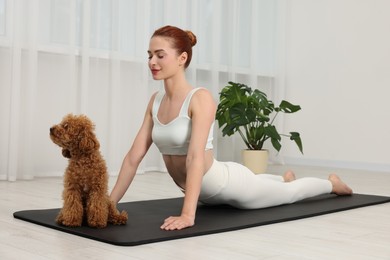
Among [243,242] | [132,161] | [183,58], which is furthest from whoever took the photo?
[132,161]

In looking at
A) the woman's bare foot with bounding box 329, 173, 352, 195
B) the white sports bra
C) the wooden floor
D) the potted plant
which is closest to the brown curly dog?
the wooden floor

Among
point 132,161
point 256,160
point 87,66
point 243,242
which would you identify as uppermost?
point 87,66

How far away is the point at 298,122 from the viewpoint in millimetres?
5836

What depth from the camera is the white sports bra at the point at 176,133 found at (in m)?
2.28

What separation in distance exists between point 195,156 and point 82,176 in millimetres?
427

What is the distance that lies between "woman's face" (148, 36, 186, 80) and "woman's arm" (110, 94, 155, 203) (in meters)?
0.24

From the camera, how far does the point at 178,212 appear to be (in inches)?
98.7

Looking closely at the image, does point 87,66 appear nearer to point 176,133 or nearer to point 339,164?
point 176,133

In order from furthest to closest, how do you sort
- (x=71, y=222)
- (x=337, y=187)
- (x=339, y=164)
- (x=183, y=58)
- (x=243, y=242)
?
(x=339, y=164)
(x=337, y=187)
(x=183, y=58)
(x=71, y=222)
(x=243, y=242)

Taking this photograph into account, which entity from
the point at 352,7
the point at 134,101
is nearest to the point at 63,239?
the point at 134,101

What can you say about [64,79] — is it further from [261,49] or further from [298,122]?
[298,122]

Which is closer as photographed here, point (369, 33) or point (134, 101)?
point (134, 101)

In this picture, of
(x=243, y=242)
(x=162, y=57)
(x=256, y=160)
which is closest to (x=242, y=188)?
(x=243, y=242)

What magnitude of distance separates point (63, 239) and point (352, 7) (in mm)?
4314
